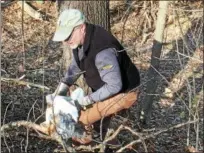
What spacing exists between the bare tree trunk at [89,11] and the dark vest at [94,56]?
4.63 feet

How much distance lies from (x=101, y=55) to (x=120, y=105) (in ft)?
1.63

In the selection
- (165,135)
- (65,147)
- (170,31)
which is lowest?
(165,135)

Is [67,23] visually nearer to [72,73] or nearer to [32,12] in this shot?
[72,73]

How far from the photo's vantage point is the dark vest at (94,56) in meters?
4.05

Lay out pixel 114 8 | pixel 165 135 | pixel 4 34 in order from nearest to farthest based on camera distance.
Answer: pixel 165 135 < pixel 4 34 < pixel 114 8

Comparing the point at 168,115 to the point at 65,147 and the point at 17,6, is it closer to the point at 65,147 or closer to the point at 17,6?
the point at 65,147

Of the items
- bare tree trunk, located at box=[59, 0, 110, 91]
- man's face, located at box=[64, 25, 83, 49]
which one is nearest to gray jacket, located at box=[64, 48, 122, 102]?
man's face, located at box=[64, 25, 83, 49]

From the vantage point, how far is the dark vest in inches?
159

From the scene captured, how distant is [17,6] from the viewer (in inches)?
447

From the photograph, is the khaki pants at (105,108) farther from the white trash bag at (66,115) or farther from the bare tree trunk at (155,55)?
the bare tree trunk at (155,55)

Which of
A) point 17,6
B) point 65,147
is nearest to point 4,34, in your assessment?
point 17,6

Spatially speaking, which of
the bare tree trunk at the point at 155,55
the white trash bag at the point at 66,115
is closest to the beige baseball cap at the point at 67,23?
the white trash bag at the point at 66,115

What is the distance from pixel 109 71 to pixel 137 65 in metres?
4.47

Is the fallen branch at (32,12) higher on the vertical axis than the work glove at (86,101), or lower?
lower
